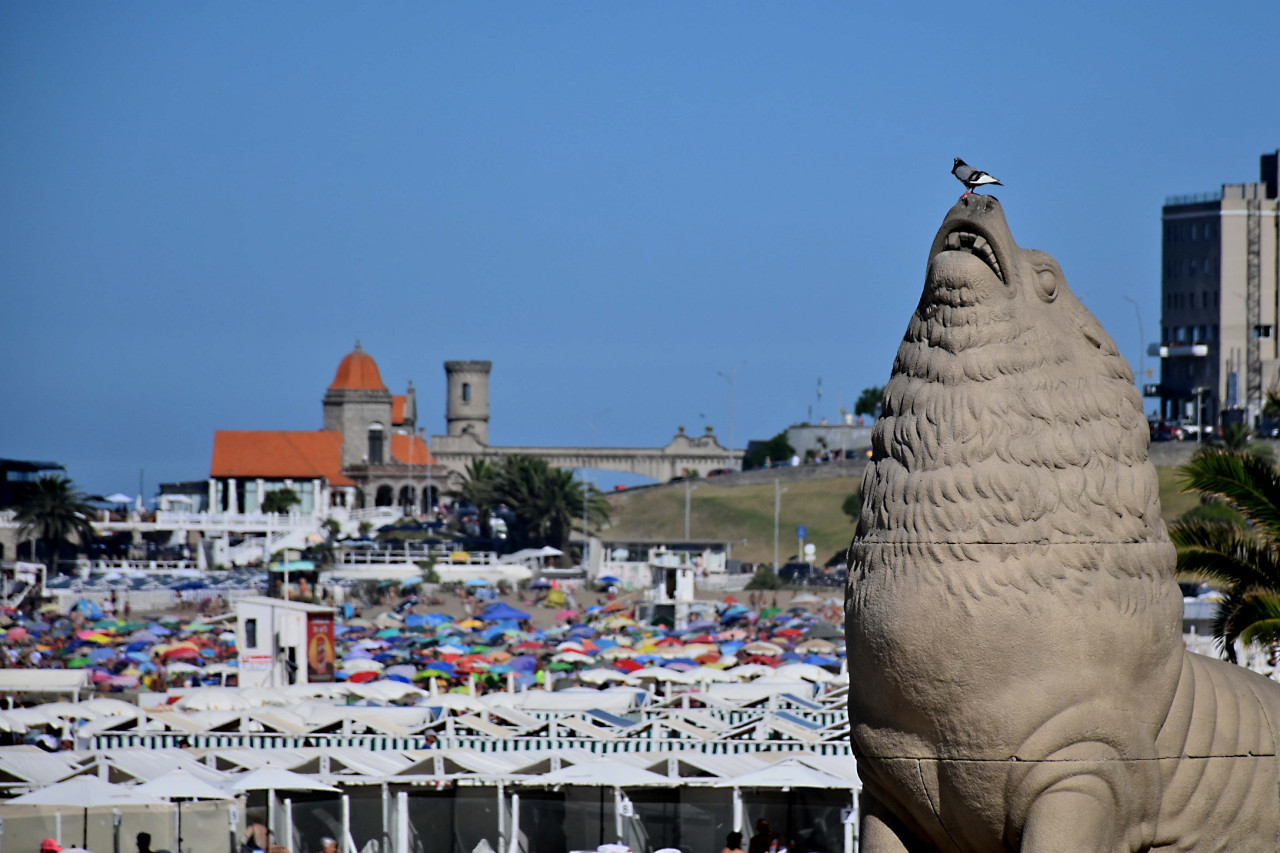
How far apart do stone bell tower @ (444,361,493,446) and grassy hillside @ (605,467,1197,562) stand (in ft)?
90.3

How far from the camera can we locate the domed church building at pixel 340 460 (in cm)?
9525

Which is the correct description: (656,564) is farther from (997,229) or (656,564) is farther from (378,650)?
(997,229)

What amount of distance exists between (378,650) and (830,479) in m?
55.1

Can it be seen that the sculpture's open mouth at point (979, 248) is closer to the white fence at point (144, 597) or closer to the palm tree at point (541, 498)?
the white fence at point (144, 597)

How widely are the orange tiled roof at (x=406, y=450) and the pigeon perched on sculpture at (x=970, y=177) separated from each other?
101 meters

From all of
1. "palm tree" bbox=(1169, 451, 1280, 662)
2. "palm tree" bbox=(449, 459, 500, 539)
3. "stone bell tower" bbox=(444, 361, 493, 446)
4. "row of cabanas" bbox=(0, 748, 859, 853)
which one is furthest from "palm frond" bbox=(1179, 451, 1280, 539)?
"stone bell tower" bbox=(444, 361, 493, 446)

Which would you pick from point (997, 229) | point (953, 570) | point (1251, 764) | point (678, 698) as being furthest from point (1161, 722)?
point (678, 698)

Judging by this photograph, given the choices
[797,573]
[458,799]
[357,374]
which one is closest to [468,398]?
[357,374]

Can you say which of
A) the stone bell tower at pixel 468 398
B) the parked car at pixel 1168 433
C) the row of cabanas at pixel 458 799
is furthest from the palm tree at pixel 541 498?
the row of cabanas at pixel 458 799

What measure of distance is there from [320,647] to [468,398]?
9715 centimetres

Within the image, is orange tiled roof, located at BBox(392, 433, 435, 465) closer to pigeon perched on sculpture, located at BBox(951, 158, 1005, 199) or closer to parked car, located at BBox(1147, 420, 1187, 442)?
parked car, located at BBox(1147, 420, 1187, 442)

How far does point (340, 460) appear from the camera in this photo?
328ft

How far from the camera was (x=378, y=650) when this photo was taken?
36.0 m

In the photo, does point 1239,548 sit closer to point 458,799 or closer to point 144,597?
point 458,799
